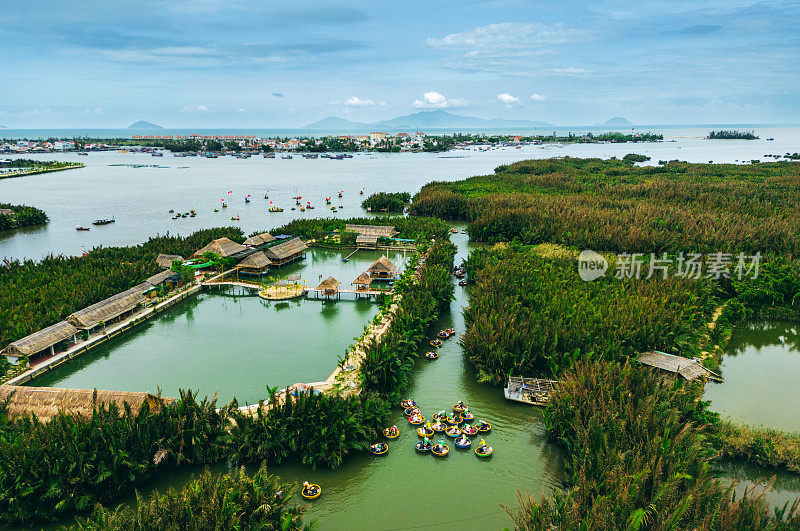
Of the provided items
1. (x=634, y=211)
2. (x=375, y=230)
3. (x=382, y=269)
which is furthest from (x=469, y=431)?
(x=634, y=211)

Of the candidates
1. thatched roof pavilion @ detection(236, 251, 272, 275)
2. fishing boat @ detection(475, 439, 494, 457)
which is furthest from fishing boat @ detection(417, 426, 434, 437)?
thatched roof pavilion @ detection(236, 251, 272, 275)

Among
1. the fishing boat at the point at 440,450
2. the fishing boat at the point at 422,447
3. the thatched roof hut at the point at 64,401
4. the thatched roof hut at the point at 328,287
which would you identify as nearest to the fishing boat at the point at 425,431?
the fishing boat at the point at 422,447

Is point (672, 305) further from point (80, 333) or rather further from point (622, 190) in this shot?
point (622, 190)

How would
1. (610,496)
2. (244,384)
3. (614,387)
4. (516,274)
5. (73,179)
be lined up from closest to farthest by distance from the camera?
1. (610,496)
2. (614,387)
3. (244,384)
4. (516,274)
5. (73,179)

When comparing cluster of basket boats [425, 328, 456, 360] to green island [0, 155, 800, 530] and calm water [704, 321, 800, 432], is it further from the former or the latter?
calm water [704, 321, 800, 432]

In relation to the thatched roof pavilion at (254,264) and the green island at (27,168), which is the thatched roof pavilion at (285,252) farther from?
the green island at (27,168)

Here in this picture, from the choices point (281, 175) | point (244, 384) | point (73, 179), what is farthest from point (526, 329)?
point (73, 179)
